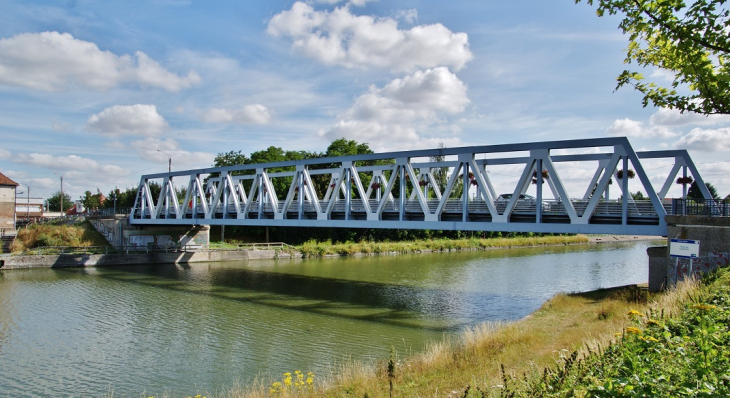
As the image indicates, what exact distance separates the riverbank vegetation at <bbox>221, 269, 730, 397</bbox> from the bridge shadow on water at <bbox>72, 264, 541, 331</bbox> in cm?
503

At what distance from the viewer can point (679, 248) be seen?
17.2m

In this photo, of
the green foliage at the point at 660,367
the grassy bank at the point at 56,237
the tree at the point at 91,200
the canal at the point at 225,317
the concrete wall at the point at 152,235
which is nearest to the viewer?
the green foliage at the point at 660,367

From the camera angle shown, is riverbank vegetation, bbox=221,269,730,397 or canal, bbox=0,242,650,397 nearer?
riverbank vegetation, bbox=221,269,730,397

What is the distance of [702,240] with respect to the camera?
58.3 feet

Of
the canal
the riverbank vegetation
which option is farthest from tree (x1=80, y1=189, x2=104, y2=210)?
the riverbank vegetation

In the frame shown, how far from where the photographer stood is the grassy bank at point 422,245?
5500cm

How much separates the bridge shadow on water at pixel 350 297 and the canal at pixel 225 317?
81 mm

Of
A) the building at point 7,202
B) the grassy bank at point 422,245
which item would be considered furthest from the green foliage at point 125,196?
the grassy bank at point 422,245

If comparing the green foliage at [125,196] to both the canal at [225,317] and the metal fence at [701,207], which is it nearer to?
the canal at [225,317]

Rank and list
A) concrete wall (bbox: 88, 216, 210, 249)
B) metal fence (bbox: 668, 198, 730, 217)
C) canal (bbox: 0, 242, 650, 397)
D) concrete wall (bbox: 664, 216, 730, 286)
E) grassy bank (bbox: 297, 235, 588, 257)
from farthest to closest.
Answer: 1. grassy bank (bbox: 297, 235, 588, 257)
2. concrete wall (bbox: 88, 216, 210, 249)
3. metal fence (bbox: 668, 198, 730, 217)
4. concrete wall (bbox: 664, 216, 730, 286)
5. canal (bbox: 0, 242, 650, 397)

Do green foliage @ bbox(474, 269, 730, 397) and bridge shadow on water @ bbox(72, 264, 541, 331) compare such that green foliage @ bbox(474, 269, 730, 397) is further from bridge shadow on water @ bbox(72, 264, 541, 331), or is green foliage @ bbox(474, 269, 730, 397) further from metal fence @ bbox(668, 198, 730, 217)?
bridge shadow on water @ bbox(72, 264, 541, 331)

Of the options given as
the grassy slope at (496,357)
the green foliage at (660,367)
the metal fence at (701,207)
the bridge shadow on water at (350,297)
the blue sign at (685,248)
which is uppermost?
the metal fence at (701,207)

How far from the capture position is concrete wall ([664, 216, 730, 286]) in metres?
17.3

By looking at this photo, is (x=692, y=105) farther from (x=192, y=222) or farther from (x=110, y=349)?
(x=192, y=222)
